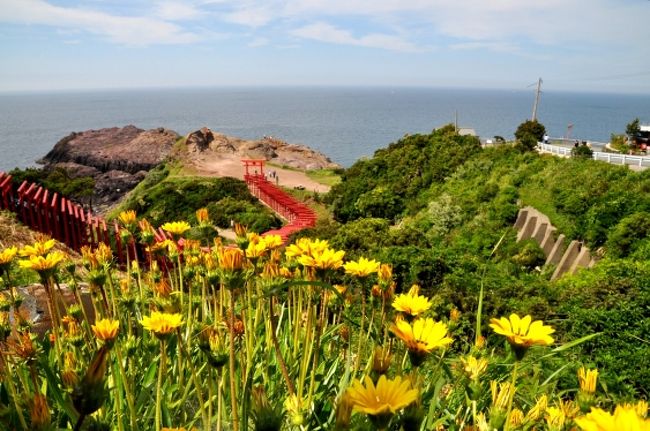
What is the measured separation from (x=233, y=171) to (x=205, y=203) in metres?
9.40

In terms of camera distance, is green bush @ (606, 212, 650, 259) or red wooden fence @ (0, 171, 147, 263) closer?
red wooden fence @ (0, 171, 147, 263)

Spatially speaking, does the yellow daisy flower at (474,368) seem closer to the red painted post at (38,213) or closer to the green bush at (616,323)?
the green bush at (616,323)

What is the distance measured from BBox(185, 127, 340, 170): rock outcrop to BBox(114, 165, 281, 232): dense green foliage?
8757mm

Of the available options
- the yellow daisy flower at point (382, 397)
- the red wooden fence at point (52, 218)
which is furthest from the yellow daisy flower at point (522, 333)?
the red wooden fence at point (52, 218)

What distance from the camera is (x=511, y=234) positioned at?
42.3 ft

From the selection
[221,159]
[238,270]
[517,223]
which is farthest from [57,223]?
[221,159]

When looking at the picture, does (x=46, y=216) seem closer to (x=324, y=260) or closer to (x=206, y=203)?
(x=324, y=260)

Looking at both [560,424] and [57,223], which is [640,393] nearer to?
[560,424]

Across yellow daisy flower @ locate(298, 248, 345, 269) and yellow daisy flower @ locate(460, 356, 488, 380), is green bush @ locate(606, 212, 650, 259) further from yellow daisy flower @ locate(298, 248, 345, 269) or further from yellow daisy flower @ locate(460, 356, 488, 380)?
yellow daisy flower @ locate(298, 248, 345, 269)

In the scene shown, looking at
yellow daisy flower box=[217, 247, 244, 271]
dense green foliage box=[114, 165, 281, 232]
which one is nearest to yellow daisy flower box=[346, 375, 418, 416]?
yellow daisy flower box=[217, 247, 244, 271]

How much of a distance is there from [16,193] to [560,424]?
9.70 metres

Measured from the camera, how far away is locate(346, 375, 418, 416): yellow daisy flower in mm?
1010

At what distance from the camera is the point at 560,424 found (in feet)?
4.44

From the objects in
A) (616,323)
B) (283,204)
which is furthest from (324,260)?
(283,204)
